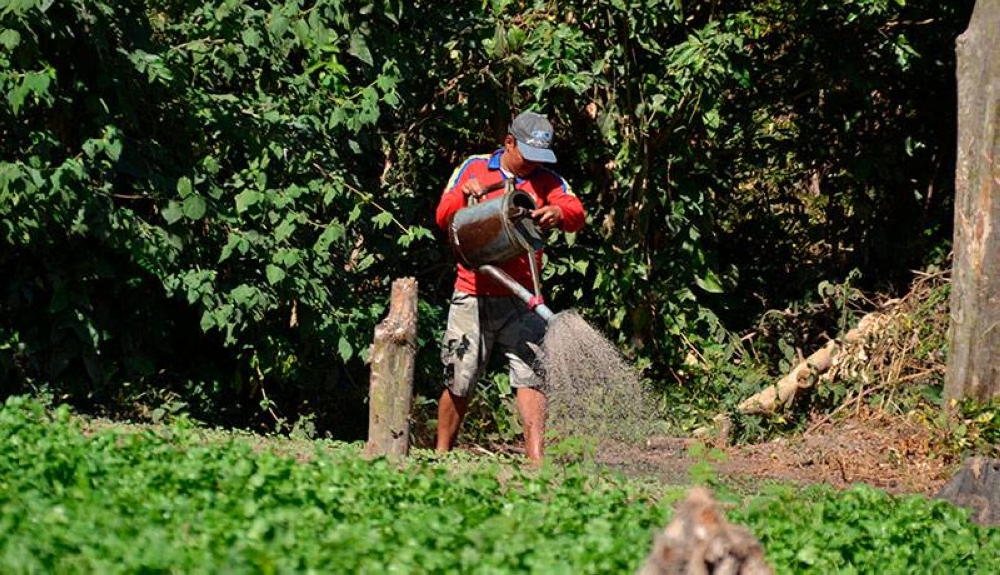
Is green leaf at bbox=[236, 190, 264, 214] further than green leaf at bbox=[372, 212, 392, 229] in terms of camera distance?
No

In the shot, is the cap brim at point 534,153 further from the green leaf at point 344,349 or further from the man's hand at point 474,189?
the green leaf at point 344,349

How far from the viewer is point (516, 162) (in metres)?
8.25

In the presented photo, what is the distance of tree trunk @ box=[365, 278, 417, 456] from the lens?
23.6ft

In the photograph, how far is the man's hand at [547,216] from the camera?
26.5ft

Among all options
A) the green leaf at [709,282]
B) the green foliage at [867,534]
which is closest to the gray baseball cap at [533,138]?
the green foliage at [867,534]

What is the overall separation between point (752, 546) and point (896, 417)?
560 cm

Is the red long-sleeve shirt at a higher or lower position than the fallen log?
higher

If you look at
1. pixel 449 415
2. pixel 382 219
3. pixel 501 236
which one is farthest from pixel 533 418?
pixel 382 219

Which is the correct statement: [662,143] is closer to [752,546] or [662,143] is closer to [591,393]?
[591,393]

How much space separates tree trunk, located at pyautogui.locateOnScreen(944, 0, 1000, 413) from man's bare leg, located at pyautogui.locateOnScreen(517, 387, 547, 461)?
2.46m

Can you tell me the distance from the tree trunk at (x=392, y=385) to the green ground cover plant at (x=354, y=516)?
230 millimetres

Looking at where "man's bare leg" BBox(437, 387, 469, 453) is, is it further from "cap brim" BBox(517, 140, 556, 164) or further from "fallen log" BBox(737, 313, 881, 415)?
"fallen log" BBox(737, 313, 881, 415)

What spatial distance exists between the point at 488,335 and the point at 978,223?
2.92 meters

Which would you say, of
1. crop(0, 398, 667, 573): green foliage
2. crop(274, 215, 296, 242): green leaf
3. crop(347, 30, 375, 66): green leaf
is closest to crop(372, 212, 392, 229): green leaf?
→ crop(274, 215, 296, 242): green leaf
